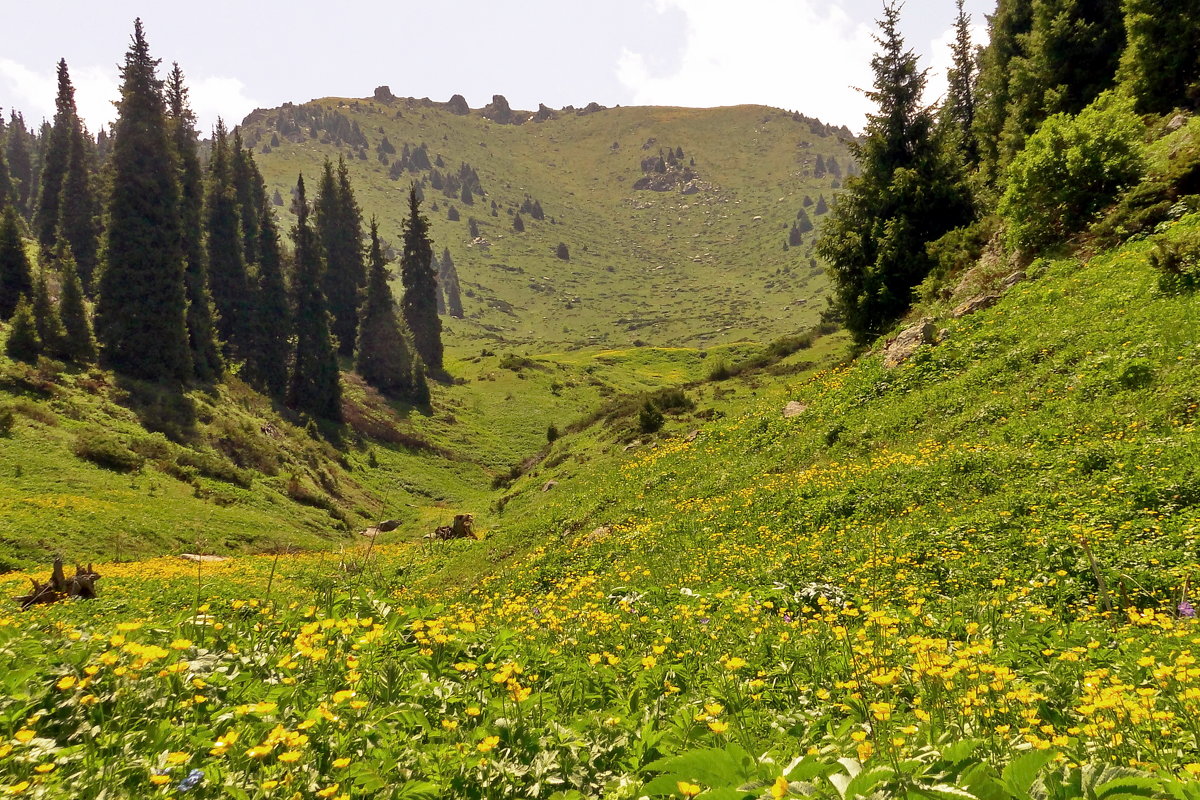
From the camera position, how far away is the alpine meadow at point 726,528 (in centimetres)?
357

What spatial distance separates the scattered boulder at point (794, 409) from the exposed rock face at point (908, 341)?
10.1 ft

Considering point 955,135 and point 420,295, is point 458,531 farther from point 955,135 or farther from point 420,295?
point 420,295

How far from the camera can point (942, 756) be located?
2783 millimetres

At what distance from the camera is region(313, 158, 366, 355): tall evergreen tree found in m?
75.4

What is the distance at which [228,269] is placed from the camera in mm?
55062

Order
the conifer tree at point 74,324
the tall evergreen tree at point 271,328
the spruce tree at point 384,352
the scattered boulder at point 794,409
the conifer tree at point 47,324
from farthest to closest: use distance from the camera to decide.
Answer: the spruce tree at point 384,352 → the tall evergreen tree at point 271,328 → the conifer tree at point 74,324 → the conifer tree at point 47,324 → the scattered boulder at point 794,409

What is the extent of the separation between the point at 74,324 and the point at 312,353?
19543 mm

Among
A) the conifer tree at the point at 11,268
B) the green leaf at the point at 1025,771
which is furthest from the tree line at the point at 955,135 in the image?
the conifer tree at the point at 11,268

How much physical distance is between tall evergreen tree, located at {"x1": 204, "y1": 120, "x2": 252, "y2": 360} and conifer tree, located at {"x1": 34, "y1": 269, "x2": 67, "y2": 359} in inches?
650

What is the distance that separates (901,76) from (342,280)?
220ft

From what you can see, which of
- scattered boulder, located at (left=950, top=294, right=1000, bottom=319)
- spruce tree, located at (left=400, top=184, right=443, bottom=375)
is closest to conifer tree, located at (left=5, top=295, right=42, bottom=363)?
scattered boulder, located at (left=950, top=294, right=1000, bottom=319)

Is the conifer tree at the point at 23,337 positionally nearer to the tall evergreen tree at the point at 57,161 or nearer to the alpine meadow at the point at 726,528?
the alpine meadow at the point at 726,528

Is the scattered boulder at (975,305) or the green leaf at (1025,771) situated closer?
the green leaf at (1025,771)

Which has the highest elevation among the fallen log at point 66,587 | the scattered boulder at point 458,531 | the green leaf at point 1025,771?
the green leaf at point 1025,771
